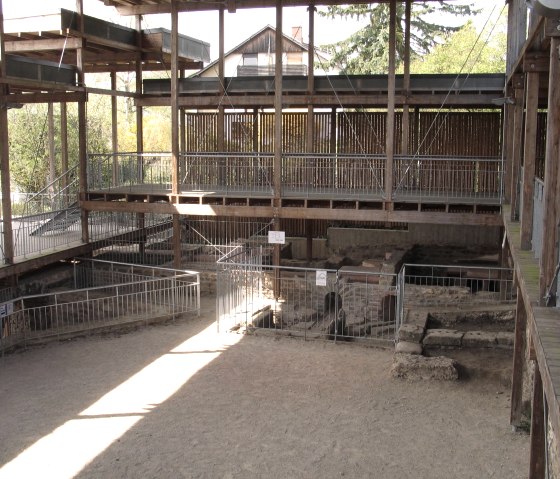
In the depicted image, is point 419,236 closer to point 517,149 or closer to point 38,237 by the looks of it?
point 517,149

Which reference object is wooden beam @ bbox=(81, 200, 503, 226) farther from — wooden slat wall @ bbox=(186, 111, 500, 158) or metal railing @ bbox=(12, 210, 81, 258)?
wooden slat wall @ bbox=(186, 111, 500, 158)

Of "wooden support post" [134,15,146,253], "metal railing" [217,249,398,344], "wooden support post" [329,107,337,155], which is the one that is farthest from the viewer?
"wooden support post" [329,107,337,155]

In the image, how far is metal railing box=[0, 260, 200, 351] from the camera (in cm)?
1501

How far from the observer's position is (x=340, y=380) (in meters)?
12.4

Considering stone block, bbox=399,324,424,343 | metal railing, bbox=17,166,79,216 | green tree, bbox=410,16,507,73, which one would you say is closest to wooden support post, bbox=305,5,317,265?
stone block, bbox=399,324,424,343

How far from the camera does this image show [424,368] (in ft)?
39.6

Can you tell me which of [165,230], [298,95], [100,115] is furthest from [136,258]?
[100,115]

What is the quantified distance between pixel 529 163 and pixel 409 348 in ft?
15.0

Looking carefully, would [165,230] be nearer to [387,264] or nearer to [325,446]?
[387,264]

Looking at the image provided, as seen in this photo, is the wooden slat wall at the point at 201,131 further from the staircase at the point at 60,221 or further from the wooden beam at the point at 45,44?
the wooden beam at the point at 45,44

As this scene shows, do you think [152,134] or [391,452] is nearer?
[391,452]

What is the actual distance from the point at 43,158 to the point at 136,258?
1777 cm

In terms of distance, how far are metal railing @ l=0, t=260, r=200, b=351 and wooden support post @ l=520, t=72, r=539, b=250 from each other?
9.09m

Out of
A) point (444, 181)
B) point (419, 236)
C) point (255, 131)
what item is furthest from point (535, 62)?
point (255, 131)
